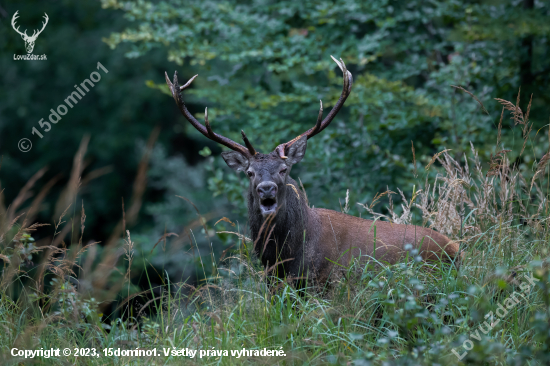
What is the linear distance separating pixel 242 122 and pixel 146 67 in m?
6.84

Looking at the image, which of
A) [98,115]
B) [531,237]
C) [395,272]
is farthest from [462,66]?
[98,115]

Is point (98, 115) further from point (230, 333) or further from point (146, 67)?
point (230, 333)

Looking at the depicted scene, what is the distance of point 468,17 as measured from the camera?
24.6 feet

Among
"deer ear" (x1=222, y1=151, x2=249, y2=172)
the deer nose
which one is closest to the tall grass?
the deer nose

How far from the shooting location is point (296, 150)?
16.2 feet

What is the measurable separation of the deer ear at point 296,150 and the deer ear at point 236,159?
412 millimetres

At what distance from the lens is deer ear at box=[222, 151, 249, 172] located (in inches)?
189

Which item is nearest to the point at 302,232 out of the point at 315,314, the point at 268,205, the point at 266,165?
the point at 268,205

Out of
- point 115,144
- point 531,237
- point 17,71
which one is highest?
point 17,71

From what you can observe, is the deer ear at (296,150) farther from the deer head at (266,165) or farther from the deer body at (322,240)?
the deer body at (322,240)

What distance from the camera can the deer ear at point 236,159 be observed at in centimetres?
481

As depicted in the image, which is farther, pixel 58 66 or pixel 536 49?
pixel 58 66

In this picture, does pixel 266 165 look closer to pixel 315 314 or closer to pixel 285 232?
pixel 285 232

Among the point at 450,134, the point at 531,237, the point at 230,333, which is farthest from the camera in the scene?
the point at 450,134
